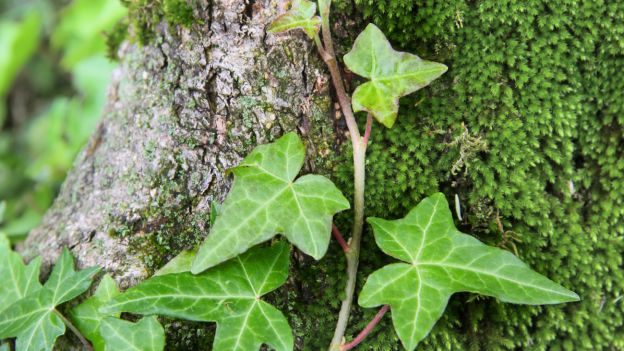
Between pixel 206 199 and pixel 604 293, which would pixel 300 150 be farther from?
pixel 604 293

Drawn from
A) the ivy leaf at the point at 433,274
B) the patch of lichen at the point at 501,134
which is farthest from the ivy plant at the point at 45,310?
the ivy leaf at the point at 433,274

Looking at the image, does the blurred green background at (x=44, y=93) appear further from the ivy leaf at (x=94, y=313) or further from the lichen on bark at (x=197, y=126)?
the ivy leaf at (x=94, y=313)

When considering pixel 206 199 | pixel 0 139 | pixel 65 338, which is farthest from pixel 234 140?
pixel 0 139

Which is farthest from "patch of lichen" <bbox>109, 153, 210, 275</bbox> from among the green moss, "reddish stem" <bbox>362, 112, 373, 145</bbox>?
the green moss

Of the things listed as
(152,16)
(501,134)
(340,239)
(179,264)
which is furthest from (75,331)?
(501,134)

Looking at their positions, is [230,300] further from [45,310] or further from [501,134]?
[501,134]
